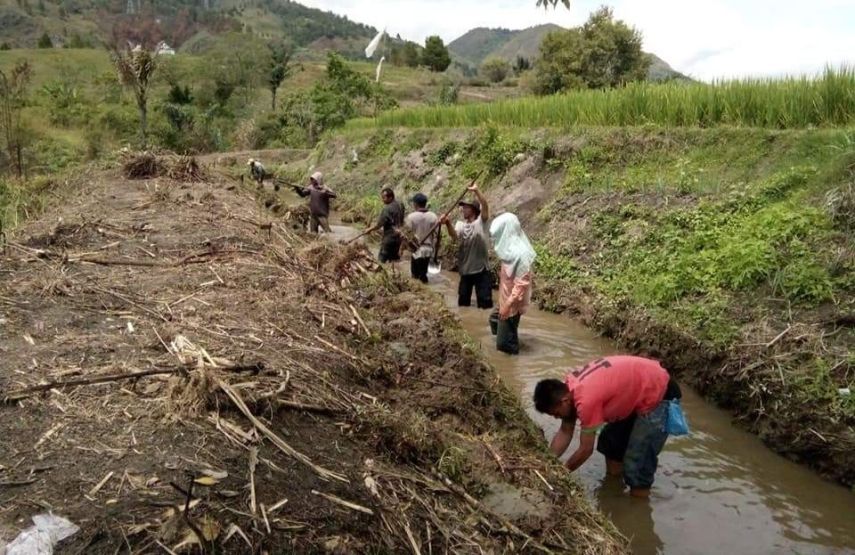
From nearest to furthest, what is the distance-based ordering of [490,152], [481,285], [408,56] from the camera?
[481,285], [490,152], [408,56]

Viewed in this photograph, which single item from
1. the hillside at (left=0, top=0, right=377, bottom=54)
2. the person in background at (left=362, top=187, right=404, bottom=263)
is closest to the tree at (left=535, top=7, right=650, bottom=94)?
the person in background at (left=362, top=187, right=404, bottom=263)

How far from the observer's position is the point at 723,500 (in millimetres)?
4422

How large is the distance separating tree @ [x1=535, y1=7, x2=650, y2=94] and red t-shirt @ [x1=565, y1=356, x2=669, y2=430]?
92.6 feet

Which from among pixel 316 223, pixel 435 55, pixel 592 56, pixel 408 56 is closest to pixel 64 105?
pixel 592 56

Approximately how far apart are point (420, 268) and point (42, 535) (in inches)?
281

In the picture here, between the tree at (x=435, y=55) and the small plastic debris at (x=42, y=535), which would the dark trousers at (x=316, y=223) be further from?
the tree at (x=435, y=55)

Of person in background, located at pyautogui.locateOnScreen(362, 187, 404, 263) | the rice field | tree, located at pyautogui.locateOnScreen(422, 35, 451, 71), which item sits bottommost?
person in background, located at pyautogui.locateOnScreen(362, 187, 404, 263)

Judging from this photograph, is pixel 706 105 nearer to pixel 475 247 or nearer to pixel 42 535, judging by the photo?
pixel 475 247

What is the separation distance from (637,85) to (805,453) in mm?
7764

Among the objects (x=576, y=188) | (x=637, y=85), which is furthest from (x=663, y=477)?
(x=637, y=85)

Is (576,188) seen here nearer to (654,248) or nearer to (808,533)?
(654,248)

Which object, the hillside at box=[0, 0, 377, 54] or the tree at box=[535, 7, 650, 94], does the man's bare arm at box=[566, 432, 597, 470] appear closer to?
the tree at box=[535, 7, 650, 94]

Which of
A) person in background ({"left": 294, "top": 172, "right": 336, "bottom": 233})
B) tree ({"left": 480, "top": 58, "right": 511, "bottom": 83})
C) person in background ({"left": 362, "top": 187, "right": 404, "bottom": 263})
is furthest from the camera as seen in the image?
tree ({"left": 480, "top": 58, "right": 511, "bottom": 83})

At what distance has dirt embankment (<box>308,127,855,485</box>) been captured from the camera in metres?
5.14
